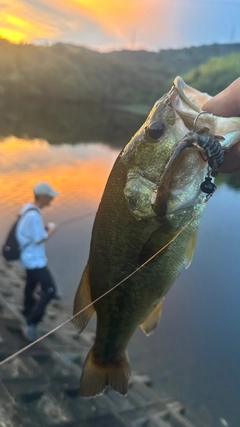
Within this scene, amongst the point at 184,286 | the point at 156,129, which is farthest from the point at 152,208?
the point at 184,286

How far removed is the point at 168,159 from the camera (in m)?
1.46

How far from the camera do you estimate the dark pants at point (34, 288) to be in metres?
4.05

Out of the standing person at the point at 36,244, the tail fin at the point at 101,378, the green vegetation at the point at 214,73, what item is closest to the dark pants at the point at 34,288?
the standing person at the point at 36,244

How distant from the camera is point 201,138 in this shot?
1277 millimetres

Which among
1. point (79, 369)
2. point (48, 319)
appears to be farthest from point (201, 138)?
point (48, 319)

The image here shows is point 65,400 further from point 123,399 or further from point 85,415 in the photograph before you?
point 123,399

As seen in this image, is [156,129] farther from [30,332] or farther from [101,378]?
[30,332]

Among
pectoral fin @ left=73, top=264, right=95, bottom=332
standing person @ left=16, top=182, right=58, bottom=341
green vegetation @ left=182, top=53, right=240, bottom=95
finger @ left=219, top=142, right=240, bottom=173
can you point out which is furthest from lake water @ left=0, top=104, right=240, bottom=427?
green vegetation @ left=182, top=53, right=240, bottom=95

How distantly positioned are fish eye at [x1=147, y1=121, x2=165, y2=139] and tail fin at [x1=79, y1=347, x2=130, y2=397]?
1.10 metres

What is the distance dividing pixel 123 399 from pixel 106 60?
124 feet

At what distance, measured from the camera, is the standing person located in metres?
3.73

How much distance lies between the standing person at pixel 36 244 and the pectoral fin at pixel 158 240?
2.37 meters

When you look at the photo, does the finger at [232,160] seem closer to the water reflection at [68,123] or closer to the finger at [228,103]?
the finger at [228,103]

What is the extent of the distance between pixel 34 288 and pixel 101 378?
8.49ft
